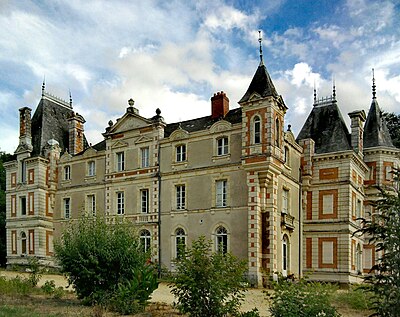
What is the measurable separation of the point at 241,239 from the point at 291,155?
19.1 feet

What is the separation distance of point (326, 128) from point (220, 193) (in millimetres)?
8762

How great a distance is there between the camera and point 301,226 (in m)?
26.7

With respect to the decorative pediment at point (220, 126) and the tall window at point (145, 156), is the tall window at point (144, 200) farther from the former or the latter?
the decorative pediment at point (220, 126)

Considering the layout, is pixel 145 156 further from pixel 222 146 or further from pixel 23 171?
pixel 23 171

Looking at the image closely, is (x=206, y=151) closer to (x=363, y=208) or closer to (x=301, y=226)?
(x=301, y=226)

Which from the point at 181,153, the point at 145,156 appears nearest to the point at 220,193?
the point at 181,153

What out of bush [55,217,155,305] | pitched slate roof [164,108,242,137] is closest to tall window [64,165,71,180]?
pitched slate roof [164,108,242,137]

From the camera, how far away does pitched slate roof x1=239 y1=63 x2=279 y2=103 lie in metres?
23.0

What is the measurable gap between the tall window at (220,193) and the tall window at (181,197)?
6.63 feet

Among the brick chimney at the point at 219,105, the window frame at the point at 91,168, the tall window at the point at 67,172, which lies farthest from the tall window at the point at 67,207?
the brick chimney at the point at 219,105

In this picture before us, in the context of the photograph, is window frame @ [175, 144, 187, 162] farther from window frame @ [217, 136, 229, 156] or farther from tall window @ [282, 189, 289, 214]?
tall window @ [282, 189, 289, 214]

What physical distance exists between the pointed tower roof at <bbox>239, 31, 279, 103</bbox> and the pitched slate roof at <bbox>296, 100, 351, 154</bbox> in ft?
20.4

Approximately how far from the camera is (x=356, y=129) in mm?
28391

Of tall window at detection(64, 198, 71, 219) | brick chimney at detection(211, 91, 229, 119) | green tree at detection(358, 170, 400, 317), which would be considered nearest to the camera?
green tree at detection(358, 170, 400, 317)
